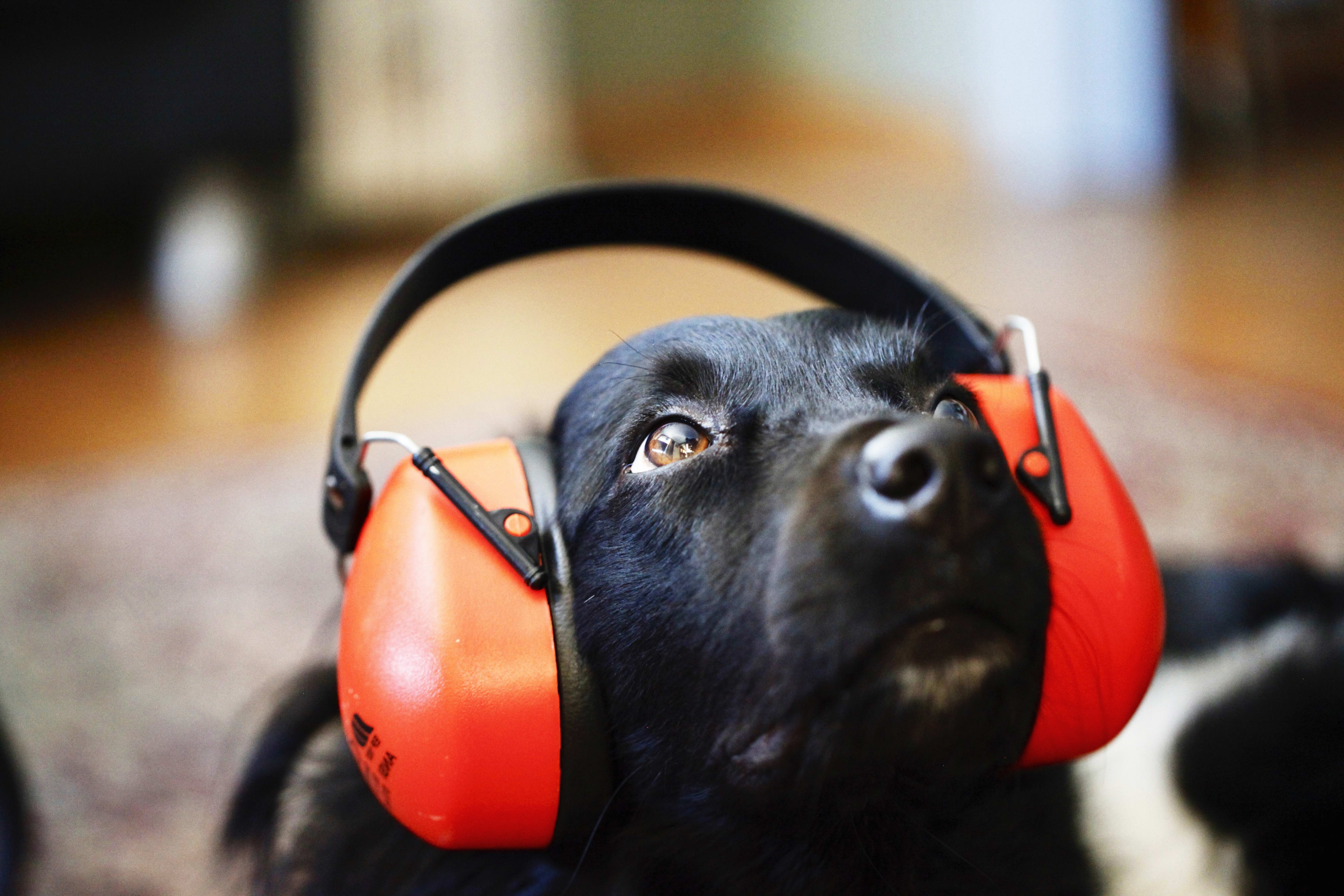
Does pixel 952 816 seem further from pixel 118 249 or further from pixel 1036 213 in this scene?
pixel 118 249

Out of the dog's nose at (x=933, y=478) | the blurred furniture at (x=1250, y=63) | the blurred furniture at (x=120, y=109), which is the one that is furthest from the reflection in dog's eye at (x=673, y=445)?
the blurred furniture at (x=1250, y=63)

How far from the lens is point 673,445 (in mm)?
947

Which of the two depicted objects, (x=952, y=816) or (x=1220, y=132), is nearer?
(x=952, y=816)

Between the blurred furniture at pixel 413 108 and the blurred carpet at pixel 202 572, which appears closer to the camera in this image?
the blurred carpet at pixel 202 572

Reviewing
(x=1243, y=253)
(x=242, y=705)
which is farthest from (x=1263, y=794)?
(x=1243, y=253)

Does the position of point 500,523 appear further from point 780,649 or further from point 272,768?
point 272,768

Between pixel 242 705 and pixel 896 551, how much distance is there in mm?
1369

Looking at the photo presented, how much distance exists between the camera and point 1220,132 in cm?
511

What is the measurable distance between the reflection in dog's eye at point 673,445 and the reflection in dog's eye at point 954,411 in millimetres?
228

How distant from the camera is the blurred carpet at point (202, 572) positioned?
4.91 ft

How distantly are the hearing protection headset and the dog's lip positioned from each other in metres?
0.11

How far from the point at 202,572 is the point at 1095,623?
175cm

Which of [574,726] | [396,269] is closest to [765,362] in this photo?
[574,726]

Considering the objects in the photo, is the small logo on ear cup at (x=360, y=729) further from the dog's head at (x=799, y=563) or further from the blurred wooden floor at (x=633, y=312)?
the blurred wooden floor at (x=633, y=312)
